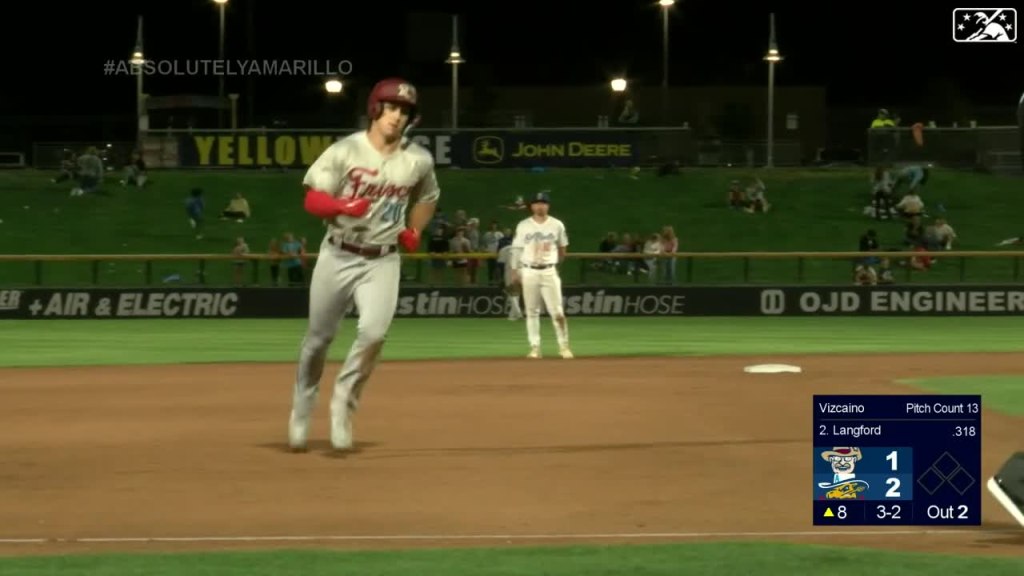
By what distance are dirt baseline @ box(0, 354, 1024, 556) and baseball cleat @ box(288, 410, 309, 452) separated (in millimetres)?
79

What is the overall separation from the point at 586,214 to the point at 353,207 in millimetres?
32325

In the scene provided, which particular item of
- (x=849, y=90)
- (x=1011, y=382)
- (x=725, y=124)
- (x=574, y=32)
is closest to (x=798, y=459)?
(x=1011, y=382)

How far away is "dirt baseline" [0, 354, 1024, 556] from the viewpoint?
7387 mm

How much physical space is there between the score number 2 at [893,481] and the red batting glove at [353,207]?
414 cm

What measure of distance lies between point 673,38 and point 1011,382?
216 ft

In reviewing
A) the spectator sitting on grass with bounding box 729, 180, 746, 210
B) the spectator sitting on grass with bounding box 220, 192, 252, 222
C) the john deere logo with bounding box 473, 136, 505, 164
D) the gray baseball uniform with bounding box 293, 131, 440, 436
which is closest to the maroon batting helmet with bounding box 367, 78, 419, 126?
the gray baseball uniform with bounding box 293, 131, 440, 436

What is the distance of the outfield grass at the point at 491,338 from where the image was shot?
21.7 meters

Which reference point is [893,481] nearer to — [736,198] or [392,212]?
[392,212]

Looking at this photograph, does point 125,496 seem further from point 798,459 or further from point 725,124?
point 725,124

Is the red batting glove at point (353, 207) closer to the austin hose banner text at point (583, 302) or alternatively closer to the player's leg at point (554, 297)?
the player's leg at point (554, 297)

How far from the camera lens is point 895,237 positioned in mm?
38875

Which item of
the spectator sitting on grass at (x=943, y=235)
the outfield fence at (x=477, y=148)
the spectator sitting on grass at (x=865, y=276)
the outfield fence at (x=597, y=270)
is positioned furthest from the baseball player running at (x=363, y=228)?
the outfield fence at (x=477, y=148)

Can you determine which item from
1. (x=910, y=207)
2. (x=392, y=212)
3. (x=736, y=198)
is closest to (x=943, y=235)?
(x=910, y=207)

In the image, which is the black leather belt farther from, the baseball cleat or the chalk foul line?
the chalk foul line
